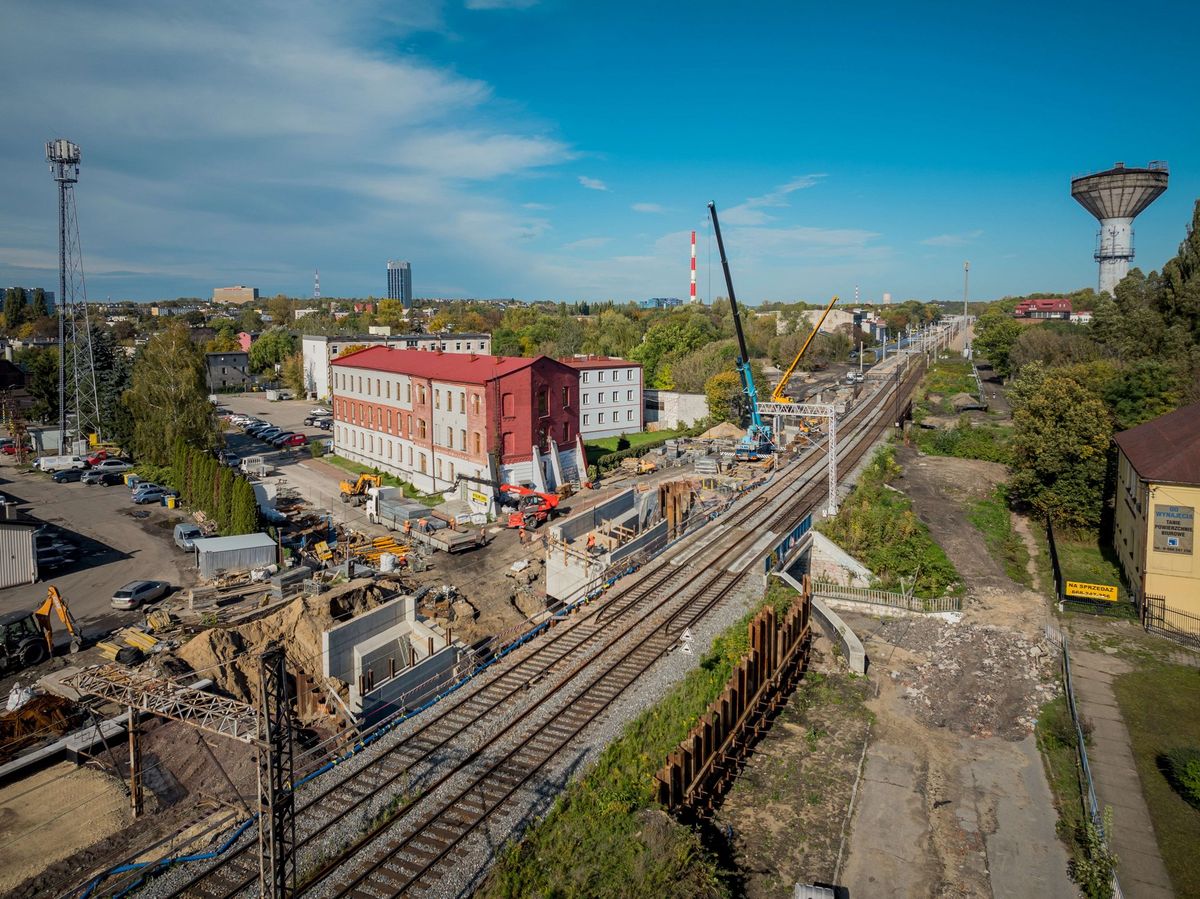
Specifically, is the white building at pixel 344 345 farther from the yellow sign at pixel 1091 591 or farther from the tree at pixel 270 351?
the yellow sign at pixel 1091 591

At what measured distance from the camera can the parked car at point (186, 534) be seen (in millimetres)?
32875

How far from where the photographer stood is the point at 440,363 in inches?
1758

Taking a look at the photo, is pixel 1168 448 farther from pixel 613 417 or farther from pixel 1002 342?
pixel 1002 342

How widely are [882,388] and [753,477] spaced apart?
41.1 m


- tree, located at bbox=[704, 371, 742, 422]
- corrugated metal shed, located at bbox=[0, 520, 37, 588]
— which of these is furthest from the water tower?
corrugated metal shed, located at bbox=[0, 520, 37, 588]

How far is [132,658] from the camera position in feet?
73.0

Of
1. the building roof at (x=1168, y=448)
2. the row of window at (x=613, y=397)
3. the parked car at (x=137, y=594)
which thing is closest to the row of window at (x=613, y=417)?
the row of window at (x=613, y=397)

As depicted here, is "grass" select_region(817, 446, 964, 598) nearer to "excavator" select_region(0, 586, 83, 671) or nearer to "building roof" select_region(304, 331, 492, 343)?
"excavator" select_region(0, 586, 83, 671)

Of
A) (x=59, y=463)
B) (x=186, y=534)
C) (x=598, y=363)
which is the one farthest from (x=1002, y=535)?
(x=59, y=463)

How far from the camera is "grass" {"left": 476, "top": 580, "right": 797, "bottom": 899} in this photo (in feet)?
39.0

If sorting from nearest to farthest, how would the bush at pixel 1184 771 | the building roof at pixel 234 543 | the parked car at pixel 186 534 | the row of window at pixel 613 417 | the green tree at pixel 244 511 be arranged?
the bush at pixel 1184 771 < the building roof at pixel 234 543 < the green tree at pixel 244 511 < the parked car at pixel 186 534 < the row of window at pixel 613 417

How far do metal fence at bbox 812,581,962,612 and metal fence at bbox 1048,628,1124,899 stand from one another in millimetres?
3597

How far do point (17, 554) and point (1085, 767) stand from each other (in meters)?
34.0

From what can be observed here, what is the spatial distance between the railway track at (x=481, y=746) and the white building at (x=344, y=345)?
54.5 metres
